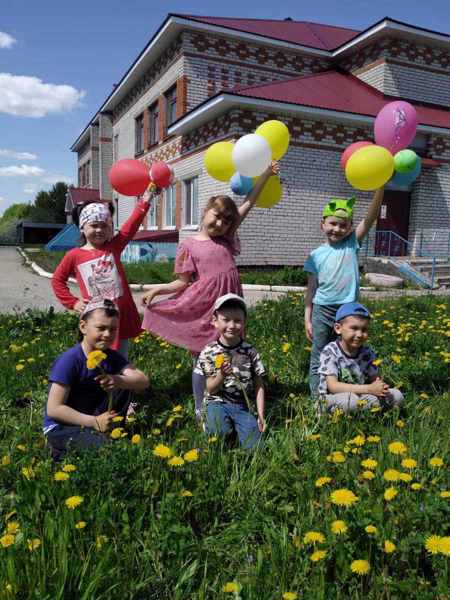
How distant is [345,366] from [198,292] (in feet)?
3.61

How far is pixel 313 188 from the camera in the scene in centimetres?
1368

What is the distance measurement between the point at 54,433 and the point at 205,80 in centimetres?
1592

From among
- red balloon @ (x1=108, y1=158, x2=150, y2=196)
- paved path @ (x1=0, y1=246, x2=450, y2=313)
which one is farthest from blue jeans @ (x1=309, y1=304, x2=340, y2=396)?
paved path @ (x1=0, y1=246, x2=450, y2=313)

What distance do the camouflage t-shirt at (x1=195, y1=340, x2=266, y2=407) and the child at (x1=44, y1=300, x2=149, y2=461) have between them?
45 centimetres

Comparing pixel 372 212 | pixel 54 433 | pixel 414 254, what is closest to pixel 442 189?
pixel 414 254

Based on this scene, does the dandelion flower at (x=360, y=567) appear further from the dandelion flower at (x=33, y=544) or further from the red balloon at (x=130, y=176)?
the red balloon at (x=130, y=176)

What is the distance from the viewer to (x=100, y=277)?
324 cm

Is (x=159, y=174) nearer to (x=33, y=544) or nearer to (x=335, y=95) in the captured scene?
(x=33, y=544)

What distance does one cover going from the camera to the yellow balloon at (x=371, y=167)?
3.09 m

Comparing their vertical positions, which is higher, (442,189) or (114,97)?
(114,97)

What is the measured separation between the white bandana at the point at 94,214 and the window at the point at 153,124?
16979 mm

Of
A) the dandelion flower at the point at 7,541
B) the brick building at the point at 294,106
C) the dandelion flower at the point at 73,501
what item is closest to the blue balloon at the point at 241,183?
the dandelion flower at the point at 73,501

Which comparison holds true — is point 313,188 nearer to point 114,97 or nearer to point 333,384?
point 333,384

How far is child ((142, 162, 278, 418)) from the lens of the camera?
3184 millimetres
